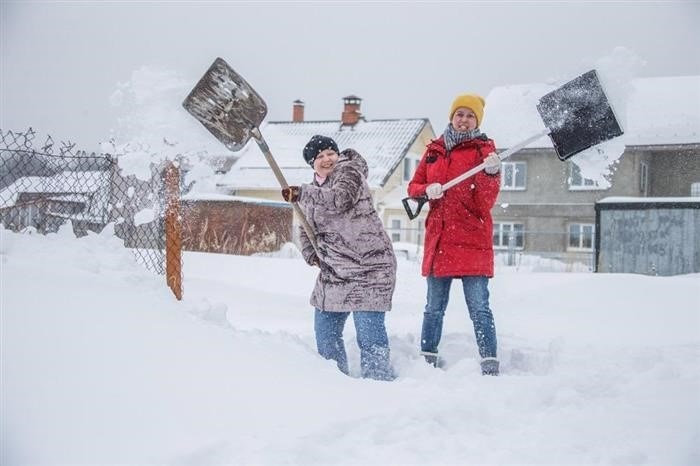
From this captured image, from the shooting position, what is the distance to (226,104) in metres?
3.81

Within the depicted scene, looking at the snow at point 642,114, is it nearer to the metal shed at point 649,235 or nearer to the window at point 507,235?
the window at point 507,235

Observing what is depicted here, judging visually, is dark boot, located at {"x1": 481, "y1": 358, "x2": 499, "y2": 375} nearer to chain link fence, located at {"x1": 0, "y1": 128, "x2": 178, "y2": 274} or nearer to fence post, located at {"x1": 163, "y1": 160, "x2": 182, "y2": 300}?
fence post, located at {"x1": 163, "y1": 160, "x2": 182, "y2": 300}

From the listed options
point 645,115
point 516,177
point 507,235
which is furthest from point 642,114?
point 507,235

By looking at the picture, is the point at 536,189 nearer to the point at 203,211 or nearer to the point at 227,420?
the point at 203,211

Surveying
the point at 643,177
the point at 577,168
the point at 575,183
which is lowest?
the point at 575,183

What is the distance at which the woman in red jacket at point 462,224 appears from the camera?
349 cm

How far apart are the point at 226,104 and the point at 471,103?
143 centimetres

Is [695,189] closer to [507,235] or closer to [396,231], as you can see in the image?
[507,235]

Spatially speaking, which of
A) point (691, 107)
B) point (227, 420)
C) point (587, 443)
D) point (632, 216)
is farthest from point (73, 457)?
point (691, 107)

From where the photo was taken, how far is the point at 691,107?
1941 centimetres

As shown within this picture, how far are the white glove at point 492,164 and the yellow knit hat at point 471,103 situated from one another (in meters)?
0.29

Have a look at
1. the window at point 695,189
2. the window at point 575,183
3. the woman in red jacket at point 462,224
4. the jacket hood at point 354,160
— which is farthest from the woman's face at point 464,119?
the window at point 695,189

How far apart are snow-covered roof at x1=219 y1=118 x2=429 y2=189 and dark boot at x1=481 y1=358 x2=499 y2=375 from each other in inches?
681

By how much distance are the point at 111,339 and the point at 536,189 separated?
20043 mm
